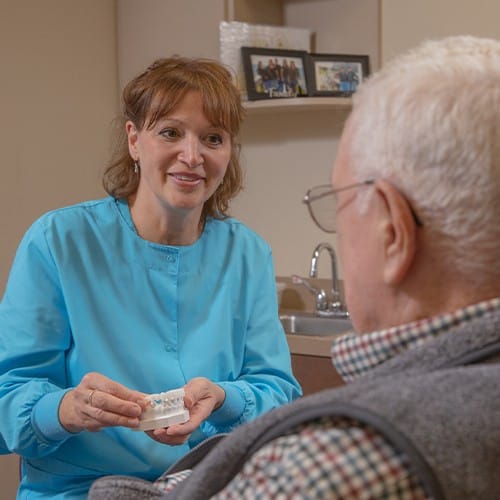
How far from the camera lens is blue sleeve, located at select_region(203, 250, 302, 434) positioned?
1630 millimetres

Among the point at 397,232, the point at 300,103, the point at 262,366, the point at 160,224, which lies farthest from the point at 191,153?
the point at 300,103

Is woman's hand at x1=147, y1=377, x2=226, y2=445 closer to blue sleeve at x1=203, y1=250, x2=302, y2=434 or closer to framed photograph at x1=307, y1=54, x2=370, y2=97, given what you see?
blue sleeve at x1=203, y1=250, x2=302, y2=434

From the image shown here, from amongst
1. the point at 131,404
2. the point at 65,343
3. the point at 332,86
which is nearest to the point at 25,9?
the point at 332,86

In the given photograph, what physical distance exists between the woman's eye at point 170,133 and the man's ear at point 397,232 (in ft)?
2.95

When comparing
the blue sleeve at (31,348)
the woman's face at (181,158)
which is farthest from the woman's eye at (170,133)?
the blue sleeve at (31,348)

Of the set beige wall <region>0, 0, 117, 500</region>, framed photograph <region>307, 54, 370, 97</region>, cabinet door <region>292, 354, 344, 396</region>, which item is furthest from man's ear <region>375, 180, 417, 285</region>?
beige wall <region>0, 0, 117, 500</region>

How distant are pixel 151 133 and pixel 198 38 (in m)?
1.76

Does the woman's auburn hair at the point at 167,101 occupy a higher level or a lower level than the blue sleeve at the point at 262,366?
higher

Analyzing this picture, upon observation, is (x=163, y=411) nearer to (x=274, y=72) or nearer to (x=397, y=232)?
(x=397, y=232)

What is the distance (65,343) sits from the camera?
1.59 meters

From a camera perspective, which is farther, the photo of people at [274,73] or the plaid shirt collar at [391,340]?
the photo of people at [274,73]

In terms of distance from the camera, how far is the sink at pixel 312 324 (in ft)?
10.0

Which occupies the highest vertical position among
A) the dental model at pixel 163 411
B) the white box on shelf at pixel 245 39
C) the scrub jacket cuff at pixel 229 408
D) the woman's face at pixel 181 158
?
the white box on shelf at pixel 245 39

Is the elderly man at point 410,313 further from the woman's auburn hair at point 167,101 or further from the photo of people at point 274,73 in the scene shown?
the photo of people at point 274,73
